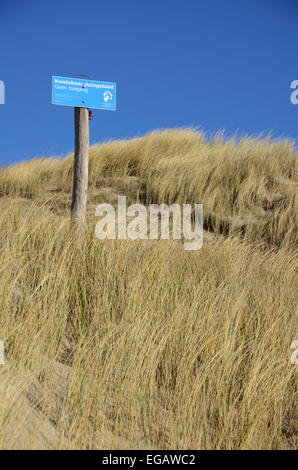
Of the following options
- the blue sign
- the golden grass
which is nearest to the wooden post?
the blue sign

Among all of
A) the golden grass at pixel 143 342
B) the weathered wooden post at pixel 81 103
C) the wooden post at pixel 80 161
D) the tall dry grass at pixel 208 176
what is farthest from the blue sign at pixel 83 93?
the tall dry grass at pixel 208 176

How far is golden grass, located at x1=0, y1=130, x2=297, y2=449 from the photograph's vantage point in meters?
2.74

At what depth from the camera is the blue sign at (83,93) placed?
19.8 ft

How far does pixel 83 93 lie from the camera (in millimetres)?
6301

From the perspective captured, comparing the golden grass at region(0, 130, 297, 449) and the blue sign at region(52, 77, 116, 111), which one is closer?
the golden grass at region(0, 130, 297, 449)

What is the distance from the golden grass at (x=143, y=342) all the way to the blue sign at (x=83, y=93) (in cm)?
154

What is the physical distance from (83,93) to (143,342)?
3922mm

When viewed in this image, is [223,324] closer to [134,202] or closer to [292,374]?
[292,374]

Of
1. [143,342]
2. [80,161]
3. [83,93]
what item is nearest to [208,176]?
[80,161]

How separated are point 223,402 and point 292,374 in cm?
83

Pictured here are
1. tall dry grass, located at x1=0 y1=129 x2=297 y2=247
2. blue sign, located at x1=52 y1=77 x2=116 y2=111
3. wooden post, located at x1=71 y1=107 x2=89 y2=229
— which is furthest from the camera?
tall dry grass, located at x1=0 y1=129 x2=297 y2=247

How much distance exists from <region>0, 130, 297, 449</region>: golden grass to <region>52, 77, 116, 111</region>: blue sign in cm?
154

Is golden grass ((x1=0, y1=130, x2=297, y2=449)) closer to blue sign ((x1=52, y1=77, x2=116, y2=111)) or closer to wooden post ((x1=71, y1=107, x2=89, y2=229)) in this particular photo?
wooden post ((x1=71, y1=107, x2=89, y2=229))

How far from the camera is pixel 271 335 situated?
3.82 m
